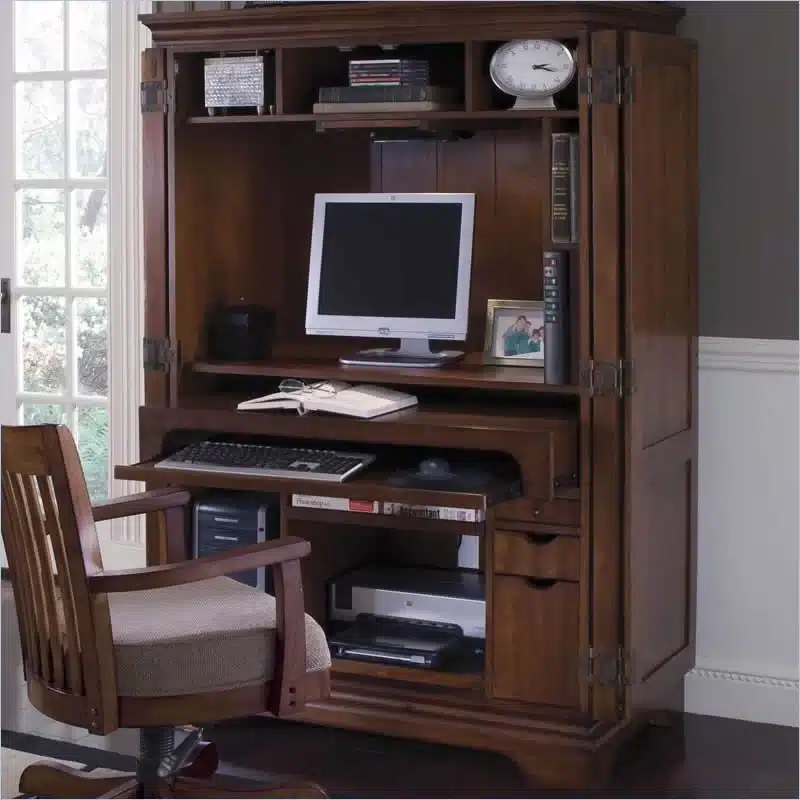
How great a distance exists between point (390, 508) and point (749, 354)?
99cm

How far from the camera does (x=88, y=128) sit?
175 inches

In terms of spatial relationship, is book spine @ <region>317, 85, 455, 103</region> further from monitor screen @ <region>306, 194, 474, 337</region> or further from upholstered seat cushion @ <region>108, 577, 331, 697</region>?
upholstered seat cushion @ <region>108, 577, 331, 697</region>

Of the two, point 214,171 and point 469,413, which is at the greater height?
point 214,171

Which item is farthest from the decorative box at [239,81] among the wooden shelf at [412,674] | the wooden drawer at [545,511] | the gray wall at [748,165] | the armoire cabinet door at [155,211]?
the wooden shelf at [412,674]

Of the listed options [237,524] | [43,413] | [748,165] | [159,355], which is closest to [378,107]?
[159,355]

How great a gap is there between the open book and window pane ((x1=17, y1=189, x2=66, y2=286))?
1.47m

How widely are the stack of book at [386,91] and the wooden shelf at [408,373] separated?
1.95ft

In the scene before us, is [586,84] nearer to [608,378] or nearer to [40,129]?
[608,378]

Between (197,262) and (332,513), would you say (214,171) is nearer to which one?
(197,262)

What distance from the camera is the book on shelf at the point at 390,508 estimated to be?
9.79ft

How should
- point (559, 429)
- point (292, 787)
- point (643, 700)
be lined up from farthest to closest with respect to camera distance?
point (643, 700) < point (559, 429) < point (292, 787)

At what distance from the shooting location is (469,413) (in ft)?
10.5

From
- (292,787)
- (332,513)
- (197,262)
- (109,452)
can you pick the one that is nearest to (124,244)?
(109,452)

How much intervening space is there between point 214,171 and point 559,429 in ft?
3.70
